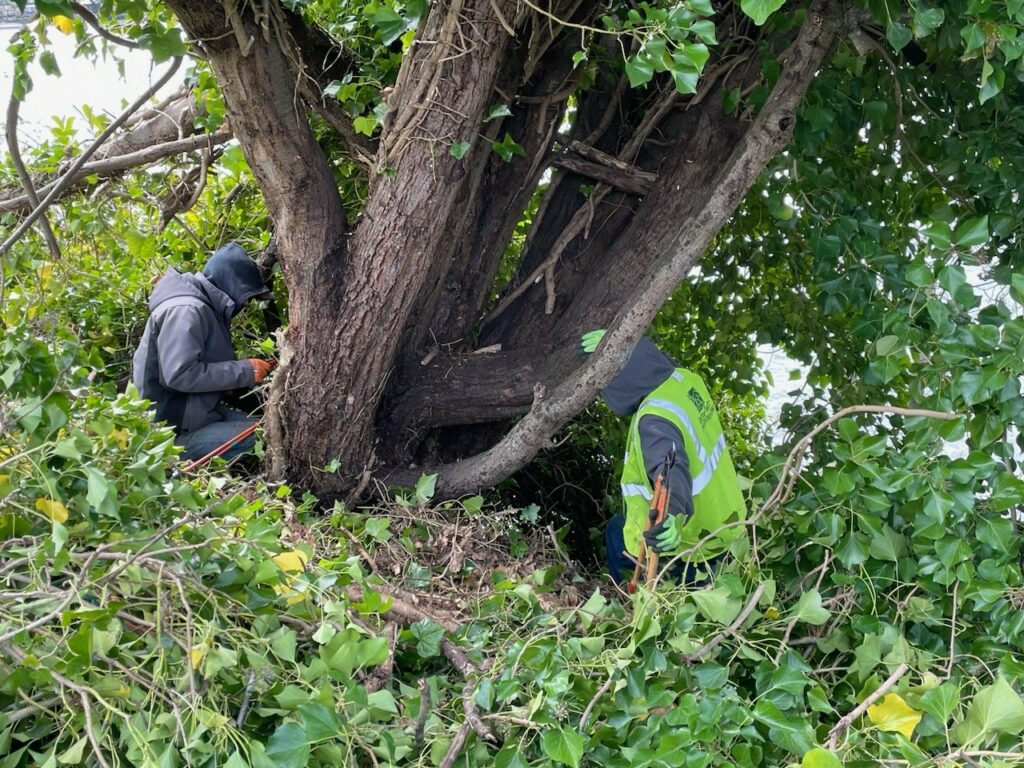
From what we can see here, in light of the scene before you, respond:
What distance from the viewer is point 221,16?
2.31m

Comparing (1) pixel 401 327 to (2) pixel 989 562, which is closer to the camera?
(2) pixel 989 562

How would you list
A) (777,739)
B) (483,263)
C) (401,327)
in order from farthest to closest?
(483,263)
(401,327)
(777,739)

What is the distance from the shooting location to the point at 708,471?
2.87 meters

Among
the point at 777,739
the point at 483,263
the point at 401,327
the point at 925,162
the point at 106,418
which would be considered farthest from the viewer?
the point at 483,263

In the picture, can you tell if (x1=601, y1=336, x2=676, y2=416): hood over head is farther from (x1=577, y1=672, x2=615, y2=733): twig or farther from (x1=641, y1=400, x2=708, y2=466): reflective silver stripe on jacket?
(x1=577, y1=672, x2=615, y2=733): twig

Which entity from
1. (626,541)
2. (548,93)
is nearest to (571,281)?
(548,93)

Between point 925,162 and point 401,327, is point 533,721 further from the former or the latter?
point 925,162

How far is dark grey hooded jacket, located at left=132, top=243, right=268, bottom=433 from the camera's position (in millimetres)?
3330

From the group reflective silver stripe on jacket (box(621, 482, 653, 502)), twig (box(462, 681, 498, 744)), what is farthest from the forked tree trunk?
twig (box(462, 681, 498, 744))

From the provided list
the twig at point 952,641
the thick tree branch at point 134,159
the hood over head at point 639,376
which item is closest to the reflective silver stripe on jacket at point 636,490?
the hood over head at point 639,376

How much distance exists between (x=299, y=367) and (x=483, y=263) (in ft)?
2.64

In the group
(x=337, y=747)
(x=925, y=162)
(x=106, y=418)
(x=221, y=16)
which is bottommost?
(x=337, y=747)

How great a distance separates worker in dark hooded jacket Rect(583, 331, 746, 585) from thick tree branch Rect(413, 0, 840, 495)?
6.8 inches

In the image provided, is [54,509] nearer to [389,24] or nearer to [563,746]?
[563,746]
